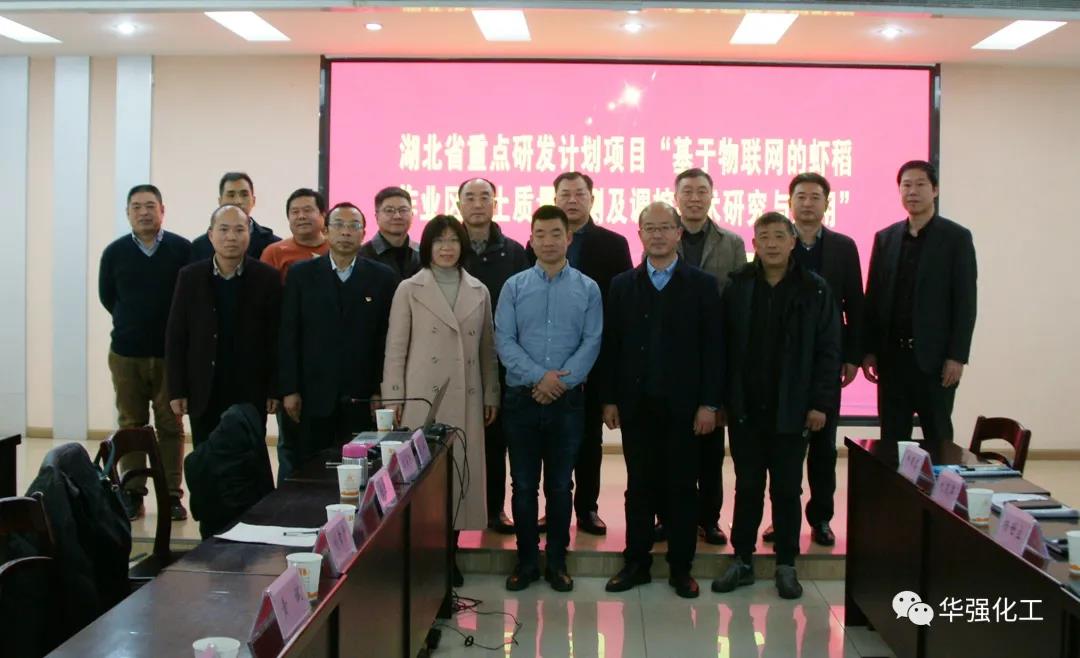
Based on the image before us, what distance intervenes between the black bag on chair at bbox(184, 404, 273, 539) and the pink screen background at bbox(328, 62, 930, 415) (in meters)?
3.48

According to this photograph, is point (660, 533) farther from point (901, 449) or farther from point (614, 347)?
point (901, 449)

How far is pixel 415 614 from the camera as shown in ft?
9.19

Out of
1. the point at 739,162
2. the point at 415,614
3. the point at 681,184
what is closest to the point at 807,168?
the point at 739,162

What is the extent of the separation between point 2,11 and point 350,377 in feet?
9.02

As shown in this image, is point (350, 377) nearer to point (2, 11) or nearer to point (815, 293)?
point (815, 293)

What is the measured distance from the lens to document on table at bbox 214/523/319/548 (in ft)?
7.25

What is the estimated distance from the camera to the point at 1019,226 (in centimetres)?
626

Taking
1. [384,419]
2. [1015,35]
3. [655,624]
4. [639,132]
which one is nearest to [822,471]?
[655,624]

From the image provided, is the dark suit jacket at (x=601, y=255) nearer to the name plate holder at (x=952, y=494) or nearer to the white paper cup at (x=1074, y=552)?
the name plate holder at (x=952, y=494)

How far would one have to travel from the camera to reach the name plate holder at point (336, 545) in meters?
1.92

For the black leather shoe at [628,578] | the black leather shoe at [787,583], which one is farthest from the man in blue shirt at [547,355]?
the black leather shoe at [787,583]

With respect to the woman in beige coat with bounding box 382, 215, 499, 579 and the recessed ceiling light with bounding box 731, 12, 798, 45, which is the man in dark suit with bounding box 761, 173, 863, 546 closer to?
the woman in beige coat with bounding box 382, 215, 499, 579

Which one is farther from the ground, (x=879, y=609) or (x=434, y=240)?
(x=434, y=240)

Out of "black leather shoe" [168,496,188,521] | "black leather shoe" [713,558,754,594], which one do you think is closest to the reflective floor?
"black leather shoe" [713,558,754,594]
